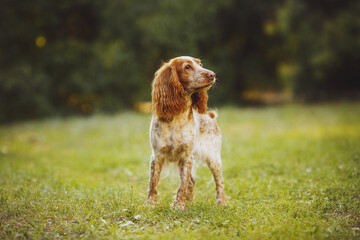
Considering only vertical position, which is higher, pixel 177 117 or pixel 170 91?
pixel 170 91

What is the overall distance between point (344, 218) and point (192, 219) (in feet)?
6.26

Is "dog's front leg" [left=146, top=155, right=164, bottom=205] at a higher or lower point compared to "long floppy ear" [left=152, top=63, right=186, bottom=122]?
lower

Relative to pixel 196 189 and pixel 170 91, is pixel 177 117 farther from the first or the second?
pixel 196 189

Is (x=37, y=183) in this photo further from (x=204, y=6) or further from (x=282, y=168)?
(x=204, y=6)

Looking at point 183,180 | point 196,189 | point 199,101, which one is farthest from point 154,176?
point 196,189

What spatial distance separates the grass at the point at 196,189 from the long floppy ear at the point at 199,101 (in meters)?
1.39

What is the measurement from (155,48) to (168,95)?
20161 millimetres

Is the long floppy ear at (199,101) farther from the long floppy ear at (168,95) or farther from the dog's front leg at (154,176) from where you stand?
the dog's front leg at (154,176)

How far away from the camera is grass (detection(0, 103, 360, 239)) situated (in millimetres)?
4285

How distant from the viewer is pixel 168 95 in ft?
16.1

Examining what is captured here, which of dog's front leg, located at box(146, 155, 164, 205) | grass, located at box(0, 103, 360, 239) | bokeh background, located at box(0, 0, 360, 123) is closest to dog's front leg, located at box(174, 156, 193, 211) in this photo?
grass, located at box(0, 103, 360, 239)

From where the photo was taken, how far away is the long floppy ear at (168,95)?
15.9ft

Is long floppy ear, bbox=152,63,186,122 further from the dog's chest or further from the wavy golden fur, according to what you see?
the dog's chest

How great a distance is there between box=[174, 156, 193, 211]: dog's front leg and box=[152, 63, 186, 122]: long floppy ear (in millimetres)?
656
